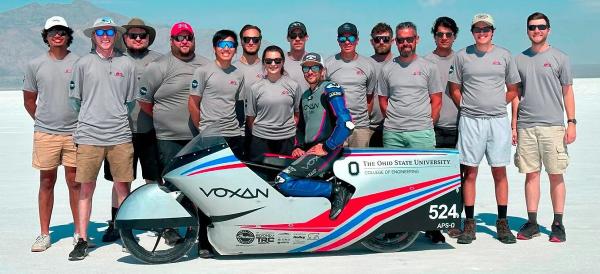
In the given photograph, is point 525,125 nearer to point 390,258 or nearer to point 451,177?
point 451,177

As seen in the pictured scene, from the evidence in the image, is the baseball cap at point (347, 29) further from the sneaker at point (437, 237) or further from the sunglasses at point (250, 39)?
the sneaker at point (437, 237)

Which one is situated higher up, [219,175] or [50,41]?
[50,41]

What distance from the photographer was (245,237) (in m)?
6.46

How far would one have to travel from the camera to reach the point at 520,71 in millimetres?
7453

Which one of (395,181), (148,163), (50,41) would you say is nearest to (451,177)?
(395,181)

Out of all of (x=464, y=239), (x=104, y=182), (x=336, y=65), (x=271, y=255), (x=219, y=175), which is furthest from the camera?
(x=104, y=182)

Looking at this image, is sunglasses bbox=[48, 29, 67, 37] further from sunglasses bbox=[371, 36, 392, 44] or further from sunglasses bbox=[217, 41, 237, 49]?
sunglasses bbox=[371, 36, 392, 44]

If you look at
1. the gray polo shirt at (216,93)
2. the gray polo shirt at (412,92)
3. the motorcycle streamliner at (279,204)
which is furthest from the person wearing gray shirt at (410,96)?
the gray polo shirt at (216,93)

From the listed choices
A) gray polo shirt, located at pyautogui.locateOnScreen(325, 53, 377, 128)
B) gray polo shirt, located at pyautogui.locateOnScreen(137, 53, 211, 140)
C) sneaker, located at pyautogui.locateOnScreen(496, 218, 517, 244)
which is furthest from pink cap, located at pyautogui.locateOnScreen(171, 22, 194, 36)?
sneaker, located at pyautogui.locateOnScreen(496, 218, 517, 244)

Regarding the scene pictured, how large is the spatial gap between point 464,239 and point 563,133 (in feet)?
4.68

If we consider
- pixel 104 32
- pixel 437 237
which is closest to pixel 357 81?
pixel 437 237

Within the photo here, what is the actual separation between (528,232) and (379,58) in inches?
93.2

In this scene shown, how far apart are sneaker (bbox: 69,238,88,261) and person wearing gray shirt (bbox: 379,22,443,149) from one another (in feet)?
9.86

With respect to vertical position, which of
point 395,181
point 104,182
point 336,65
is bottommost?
point 104,182
